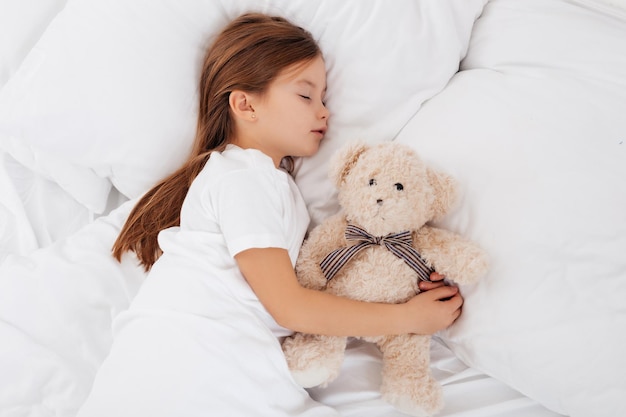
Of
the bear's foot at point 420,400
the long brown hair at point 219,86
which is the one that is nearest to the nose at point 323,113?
the long brown hair at point 219,86

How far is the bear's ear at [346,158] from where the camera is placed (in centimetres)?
92

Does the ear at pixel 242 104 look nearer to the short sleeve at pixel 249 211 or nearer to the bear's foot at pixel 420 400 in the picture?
the short sleeve at pixel 249 211

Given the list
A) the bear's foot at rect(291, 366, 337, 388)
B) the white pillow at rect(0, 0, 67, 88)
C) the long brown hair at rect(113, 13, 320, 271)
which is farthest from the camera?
the white pillow at rect(0, 0, 67, 88)

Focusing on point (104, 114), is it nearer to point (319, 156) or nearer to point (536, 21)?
point (319, 156)

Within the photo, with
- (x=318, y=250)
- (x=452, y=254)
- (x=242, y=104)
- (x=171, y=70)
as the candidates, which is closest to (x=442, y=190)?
(x=452, y=254)

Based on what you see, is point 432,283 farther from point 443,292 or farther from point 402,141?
point 402,141

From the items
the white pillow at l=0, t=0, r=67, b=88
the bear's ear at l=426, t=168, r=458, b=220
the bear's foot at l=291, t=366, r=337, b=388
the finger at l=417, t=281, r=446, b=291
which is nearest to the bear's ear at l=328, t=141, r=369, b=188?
the bear's ear at l=426, t=168, r=458, b=220

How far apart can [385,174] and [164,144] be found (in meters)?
0.56

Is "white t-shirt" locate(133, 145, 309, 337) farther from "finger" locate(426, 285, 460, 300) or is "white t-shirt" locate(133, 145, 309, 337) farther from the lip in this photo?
"finger" locate(426, 285, 460, 300)

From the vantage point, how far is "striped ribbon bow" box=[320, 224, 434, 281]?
0.88 metres

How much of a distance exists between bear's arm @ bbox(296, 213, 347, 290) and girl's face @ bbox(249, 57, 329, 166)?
21 centimetres

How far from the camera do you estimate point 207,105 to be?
1116 mm

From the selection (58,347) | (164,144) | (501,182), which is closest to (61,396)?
(58,347)

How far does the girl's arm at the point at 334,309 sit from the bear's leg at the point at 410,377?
4cm
